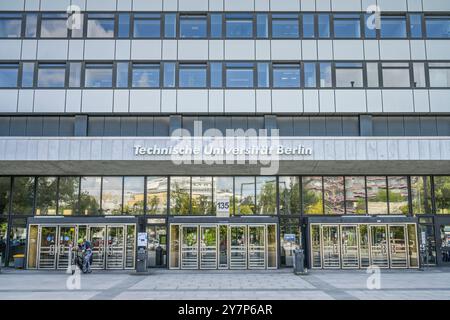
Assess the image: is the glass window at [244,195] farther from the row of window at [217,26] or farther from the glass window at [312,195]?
the row of window at [217,26]

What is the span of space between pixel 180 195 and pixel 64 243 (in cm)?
667

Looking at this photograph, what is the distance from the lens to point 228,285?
16.9 m

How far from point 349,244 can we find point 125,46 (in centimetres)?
1673

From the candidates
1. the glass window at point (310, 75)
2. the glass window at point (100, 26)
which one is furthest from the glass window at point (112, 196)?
the glass window at point (310, 75)

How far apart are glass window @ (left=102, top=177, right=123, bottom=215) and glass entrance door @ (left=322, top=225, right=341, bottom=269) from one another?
11354mm

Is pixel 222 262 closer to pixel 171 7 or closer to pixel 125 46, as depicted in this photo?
pixel 125 46

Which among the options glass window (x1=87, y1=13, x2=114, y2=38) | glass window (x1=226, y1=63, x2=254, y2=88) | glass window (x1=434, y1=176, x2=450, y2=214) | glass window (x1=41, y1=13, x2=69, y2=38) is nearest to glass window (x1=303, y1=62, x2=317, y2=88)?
glass window (x1=226, y1=63, x2=254, y2=88)

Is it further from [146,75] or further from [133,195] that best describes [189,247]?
[146,75]

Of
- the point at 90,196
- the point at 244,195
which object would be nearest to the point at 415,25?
the point at 244,195

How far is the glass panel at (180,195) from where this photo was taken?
24062 millimetres

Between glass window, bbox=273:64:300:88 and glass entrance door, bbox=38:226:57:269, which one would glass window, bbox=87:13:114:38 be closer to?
glass window, bbox=273:64:300:88

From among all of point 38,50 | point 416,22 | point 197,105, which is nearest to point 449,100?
point 416,22

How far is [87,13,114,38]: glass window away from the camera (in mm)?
24953

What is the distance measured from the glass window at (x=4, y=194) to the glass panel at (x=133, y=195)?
6.56 meters
